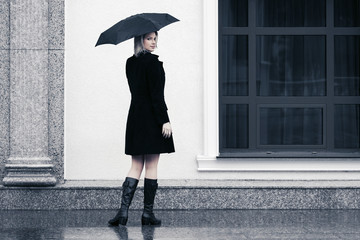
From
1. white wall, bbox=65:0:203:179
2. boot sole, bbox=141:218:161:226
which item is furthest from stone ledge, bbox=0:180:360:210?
boot sole, bbox=141:218:161:226

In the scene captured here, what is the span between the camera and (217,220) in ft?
28.5

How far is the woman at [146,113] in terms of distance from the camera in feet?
26.5

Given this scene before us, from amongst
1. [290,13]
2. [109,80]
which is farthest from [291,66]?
[109,80]

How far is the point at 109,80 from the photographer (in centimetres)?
982

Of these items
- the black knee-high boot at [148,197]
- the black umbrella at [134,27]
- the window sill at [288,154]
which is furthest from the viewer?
the window sill at [288,154]

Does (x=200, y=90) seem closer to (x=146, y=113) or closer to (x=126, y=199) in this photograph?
(x=146, y=113)

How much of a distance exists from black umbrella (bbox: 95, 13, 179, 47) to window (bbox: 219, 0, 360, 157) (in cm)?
201

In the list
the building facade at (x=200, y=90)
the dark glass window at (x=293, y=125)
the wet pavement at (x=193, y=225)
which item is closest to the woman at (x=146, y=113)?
the wet pavement at (x=193, y=225)

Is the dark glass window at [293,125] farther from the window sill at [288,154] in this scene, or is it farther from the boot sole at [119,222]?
the boot sole at [119,222]

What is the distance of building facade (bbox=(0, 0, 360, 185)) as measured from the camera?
956 cm

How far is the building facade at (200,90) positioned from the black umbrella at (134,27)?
1679 millimetres

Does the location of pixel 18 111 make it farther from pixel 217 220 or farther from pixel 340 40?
pixel 340 40

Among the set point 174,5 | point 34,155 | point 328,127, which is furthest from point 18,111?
point 328,127

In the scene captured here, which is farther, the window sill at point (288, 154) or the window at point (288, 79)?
the window at point (288, 79)
